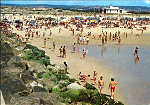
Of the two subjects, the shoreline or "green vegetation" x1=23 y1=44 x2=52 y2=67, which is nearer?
the shoreline

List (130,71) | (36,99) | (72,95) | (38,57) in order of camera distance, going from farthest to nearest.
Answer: (38,57), (130,71), (72,95), (36,99)

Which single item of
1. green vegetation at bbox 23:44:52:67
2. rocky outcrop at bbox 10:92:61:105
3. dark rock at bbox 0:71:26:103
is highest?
dark rock at bbox 0:71:26:103

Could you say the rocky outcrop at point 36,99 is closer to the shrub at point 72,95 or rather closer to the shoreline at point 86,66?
the shrub at point 72,95

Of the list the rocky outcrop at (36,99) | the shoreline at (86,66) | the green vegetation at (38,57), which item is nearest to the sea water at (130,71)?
the shoreline at (86,66)

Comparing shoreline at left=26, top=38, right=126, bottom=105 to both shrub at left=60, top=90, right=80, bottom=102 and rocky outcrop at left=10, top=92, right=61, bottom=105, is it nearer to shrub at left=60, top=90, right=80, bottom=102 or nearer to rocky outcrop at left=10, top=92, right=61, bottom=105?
shrub at left=60, top=90, right=80, bottom=102

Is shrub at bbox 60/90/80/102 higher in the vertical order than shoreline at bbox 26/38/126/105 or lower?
higher

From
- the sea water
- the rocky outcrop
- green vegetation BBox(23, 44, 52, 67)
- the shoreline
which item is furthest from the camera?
green vegetation BBox(23, 44, 52, 67)

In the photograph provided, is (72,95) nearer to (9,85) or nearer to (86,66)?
(9,85)

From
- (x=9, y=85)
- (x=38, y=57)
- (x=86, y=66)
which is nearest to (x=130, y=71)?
(x=86, y=66)

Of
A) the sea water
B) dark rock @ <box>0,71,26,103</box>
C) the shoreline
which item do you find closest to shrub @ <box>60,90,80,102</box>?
dark rock @ <box>0,71,26,103</box>

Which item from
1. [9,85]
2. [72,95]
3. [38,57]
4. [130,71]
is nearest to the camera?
[9,85]

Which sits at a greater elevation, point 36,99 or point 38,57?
point 36,99

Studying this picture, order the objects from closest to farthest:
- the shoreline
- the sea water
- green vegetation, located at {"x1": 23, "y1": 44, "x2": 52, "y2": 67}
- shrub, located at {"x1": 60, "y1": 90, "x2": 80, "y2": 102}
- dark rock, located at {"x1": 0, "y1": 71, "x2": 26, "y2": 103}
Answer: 1. dark rock, located at {"x1": 0, "y1": 71, "x2": 26, "y2": 103}
2. shrub, located at {"x1": 60, "y1": 90, "x2": 80, "y2": 102}
3. the sea water
4. the shoreline
5. green vegetation, located at {"x1": 23, "y1": 44, "x2": 52, "y2": 67}

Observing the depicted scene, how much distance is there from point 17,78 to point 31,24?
37.8 metres
